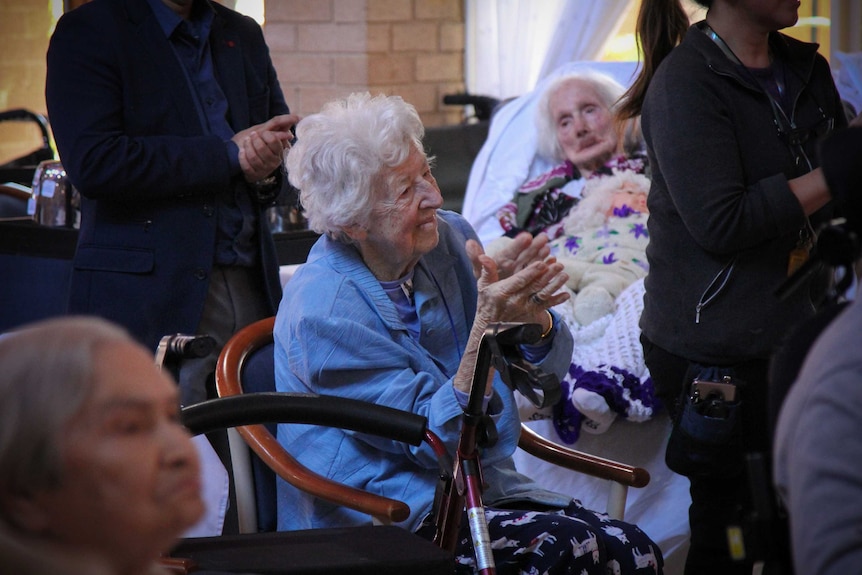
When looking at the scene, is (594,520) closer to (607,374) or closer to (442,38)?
(607,374)

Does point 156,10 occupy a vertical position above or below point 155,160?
above

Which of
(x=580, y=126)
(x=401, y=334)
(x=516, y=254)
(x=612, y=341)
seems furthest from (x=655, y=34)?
(x=580, y=126)

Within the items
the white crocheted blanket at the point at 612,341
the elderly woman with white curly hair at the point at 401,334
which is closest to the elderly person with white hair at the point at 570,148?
the white crocheted blanket at the point at 612,341

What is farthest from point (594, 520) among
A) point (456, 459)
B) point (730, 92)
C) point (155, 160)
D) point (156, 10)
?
point (156, 10)

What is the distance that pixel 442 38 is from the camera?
204 inches

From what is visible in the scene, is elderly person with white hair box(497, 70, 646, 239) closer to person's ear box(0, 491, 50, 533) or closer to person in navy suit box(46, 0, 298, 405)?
person in navy suit box(46, 0, 298, 405)

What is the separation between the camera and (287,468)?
181 cm

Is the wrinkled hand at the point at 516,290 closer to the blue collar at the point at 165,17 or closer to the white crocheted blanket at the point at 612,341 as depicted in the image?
the white crocheted blanket at the point at 612,341

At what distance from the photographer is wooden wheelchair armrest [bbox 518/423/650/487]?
2000 mm

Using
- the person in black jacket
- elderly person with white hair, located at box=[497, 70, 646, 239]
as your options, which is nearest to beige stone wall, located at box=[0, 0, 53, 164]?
elderly person with white hair, located at box=[497, 70, 646, 239]

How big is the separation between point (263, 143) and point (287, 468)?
2.58 feet

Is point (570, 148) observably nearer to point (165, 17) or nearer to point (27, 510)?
point (165, 17)

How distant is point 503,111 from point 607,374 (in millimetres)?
1864

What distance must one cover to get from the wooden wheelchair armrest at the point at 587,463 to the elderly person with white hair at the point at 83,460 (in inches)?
46.4
